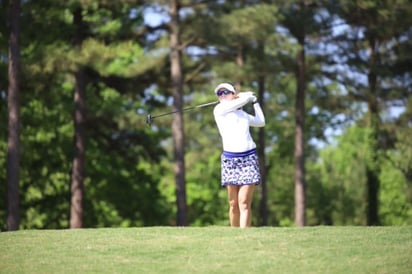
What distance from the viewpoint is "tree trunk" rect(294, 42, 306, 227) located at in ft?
108

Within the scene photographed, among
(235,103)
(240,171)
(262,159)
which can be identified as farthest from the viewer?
(262,159)

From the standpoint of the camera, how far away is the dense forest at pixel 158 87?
94.9 ft

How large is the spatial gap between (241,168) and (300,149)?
793 inches

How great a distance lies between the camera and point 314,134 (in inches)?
1501

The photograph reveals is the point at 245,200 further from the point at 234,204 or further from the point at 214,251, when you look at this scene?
the point at 214,251

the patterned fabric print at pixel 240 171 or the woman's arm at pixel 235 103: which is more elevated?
the woman's arm at pixel 235 103

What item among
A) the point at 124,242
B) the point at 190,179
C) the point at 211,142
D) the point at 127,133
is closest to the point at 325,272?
the point at 124,242

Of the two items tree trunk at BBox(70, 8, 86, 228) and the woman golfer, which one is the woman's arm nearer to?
the woman golfer

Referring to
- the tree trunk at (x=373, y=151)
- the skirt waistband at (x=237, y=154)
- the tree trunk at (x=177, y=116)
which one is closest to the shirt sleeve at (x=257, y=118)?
the skirt waistband at (x=237, y=154)

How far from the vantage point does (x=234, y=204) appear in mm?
13430

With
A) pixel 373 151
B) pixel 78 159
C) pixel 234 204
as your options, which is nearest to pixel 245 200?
pixel 234 204

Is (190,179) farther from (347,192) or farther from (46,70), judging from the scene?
(46,70)

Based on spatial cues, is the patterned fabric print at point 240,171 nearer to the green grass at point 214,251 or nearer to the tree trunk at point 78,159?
the green grass at point 214,251

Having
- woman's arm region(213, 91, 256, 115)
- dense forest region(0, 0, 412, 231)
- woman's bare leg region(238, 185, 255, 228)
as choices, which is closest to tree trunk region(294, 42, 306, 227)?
dense forest region(0, 0, 412, 231)
